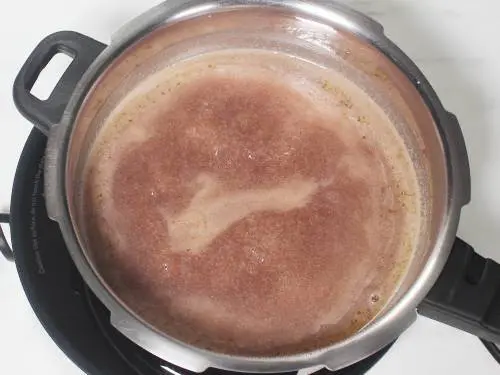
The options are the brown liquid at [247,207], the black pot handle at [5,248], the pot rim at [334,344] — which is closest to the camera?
the pot rim at [334,344]

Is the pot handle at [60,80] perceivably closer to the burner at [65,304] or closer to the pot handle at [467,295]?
the burner at [65,304]

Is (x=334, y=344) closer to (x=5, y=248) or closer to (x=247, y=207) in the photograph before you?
(x=247, y=207)

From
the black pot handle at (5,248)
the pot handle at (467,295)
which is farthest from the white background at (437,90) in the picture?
the pot handle at (467,295)

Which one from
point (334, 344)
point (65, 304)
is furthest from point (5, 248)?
point (334, 344)

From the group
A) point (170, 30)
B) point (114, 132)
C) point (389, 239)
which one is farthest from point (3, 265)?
point (389, 239)

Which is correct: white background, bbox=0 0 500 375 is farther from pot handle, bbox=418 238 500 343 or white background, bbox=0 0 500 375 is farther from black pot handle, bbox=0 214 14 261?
pot handle, bbox=418 238 500 343

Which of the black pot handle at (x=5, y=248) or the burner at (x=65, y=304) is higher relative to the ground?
the black pot handle at (x=5, y=248)

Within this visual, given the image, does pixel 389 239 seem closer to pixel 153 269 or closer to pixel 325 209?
pixel 325 209
